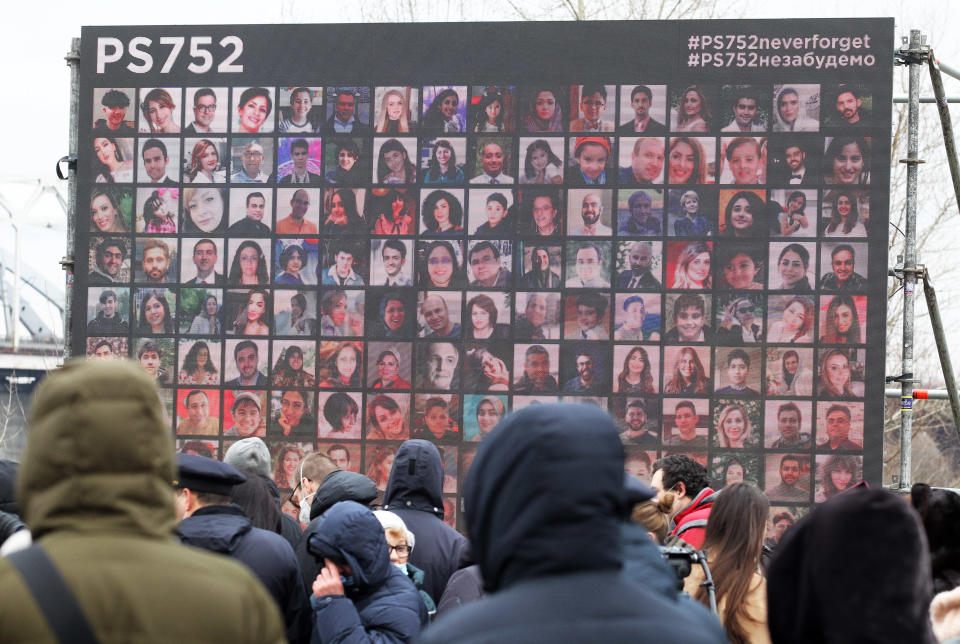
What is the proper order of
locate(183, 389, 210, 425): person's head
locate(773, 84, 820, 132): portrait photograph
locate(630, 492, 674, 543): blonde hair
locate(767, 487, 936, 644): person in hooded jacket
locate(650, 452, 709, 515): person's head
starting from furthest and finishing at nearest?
locate(183, 389, 210, 425): person's head < locate(773, 84, 820, 132): portrait photograph < locate(650, 452, 709, 515): person's head < locate(630, 492, 674, 543): blonde hair < locate(767, 487, 936, 644): person in hooded jacket

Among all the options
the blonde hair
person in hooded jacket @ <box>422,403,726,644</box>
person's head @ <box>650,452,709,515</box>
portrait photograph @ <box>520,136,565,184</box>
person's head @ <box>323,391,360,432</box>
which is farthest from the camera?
person's head @ <box>323,391,360,432</box>

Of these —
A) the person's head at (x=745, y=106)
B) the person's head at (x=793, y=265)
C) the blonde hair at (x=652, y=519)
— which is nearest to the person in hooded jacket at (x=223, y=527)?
the blonde hair at (x=652, y=519)

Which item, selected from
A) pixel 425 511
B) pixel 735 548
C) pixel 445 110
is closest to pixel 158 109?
pixel 445 110

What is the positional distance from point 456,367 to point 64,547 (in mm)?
5685

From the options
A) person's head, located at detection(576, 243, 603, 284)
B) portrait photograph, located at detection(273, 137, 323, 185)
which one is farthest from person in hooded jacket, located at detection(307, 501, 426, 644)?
portrait photograph, located at detection(273, 137, 323, 185)

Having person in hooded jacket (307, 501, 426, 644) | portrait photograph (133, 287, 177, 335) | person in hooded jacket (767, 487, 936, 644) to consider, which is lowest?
person in hooded jacket (307, 501, 426, 644)

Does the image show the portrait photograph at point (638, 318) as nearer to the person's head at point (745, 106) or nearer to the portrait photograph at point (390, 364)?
the person's head at point (745, 106)

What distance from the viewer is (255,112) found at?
25.1 feet

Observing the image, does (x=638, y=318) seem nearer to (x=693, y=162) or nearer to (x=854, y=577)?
(x=693, y=162)

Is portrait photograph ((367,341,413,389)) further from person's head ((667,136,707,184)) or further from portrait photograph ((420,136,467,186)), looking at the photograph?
person's head ((667,136,707,184))

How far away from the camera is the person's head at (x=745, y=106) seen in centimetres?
726

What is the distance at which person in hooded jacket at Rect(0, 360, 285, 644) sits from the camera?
1661 mm

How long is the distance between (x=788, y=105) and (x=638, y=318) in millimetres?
1704

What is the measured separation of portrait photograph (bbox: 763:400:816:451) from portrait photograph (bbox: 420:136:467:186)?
255 cm
